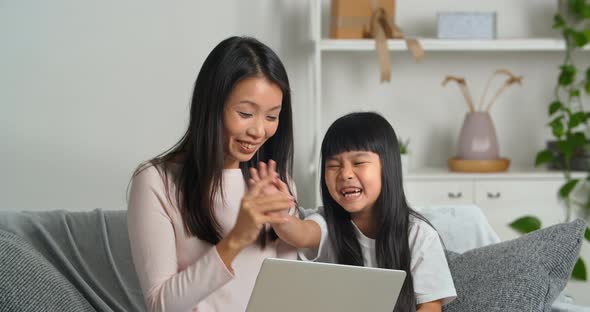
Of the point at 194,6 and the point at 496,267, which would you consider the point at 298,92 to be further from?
the point at 496,267

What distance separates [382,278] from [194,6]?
2776 millimetres

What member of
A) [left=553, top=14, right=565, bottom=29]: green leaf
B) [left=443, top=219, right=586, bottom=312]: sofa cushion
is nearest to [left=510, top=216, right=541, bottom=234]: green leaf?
[left=553, top=14, right=565, bottom=29]: green leaf

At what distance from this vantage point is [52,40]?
3.74m

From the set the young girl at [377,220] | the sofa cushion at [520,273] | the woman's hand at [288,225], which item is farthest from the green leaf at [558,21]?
the woman's hand at [288,225]

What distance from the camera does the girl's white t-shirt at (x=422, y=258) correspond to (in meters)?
1.59

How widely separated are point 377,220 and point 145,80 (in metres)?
2.33

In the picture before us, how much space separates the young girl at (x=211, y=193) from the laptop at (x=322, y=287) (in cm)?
19

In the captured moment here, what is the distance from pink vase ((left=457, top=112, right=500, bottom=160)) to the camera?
12.0ft

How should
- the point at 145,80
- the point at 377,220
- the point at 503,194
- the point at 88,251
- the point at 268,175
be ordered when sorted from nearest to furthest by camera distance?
the point at 268,175 < the point at 377,220 < the point at 88,251 < the point at 503,194 < the point at 145,80

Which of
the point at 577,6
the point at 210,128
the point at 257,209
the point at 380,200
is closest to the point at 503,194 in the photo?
the point at 577,6

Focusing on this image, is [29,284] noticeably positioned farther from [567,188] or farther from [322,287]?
[567,188]

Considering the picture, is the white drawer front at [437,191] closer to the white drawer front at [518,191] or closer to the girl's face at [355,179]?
the white drawer front at [518,191]

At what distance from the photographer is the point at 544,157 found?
146 inches

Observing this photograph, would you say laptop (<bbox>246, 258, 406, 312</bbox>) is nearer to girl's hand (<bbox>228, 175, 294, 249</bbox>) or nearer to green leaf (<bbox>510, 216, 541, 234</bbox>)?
girl's hand (<bbox>228, 175, 294, 249</bbox>)
